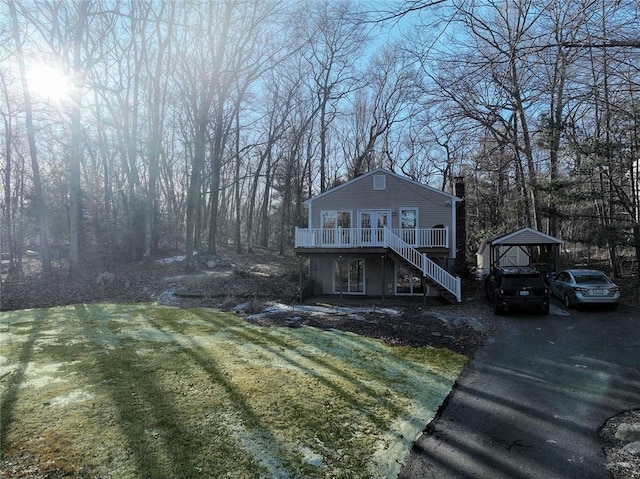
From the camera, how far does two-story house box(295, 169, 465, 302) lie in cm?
1705

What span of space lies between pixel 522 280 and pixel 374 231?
19.5 feet

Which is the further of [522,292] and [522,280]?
[522,280]

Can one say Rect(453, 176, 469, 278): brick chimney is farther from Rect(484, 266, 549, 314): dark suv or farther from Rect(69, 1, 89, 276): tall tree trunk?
Rect(69, 1, 89, 276): tall tree trunk

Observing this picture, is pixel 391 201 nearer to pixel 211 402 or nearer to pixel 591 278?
pixel 591 278

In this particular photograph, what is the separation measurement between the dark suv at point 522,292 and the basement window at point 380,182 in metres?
7.24

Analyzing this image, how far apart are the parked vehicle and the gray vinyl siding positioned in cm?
541

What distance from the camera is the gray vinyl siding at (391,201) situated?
18250mm

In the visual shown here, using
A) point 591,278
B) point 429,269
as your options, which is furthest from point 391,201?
point 591,278

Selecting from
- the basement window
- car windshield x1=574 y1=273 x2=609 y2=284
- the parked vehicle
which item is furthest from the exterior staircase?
car windshield x1=574 y1=273 x2=609 y2=284

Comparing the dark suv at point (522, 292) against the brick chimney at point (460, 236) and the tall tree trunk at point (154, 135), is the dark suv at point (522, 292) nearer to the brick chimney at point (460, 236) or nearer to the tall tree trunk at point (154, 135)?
the brick chimney at point (460, 236)

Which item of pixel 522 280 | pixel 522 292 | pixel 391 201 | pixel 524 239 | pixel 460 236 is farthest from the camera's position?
pixel 460 236

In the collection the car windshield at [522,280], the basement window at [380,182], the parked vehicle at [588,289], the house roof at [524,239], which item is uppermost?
the basement window at [380,182]

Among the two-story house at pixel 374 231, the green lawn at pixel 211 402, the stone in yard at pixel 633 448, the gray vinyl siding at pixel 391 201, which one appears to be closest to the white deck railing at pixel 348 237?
the two-story house at pixel 374 231

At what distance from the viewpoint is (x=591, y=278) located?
1395 centimetres
